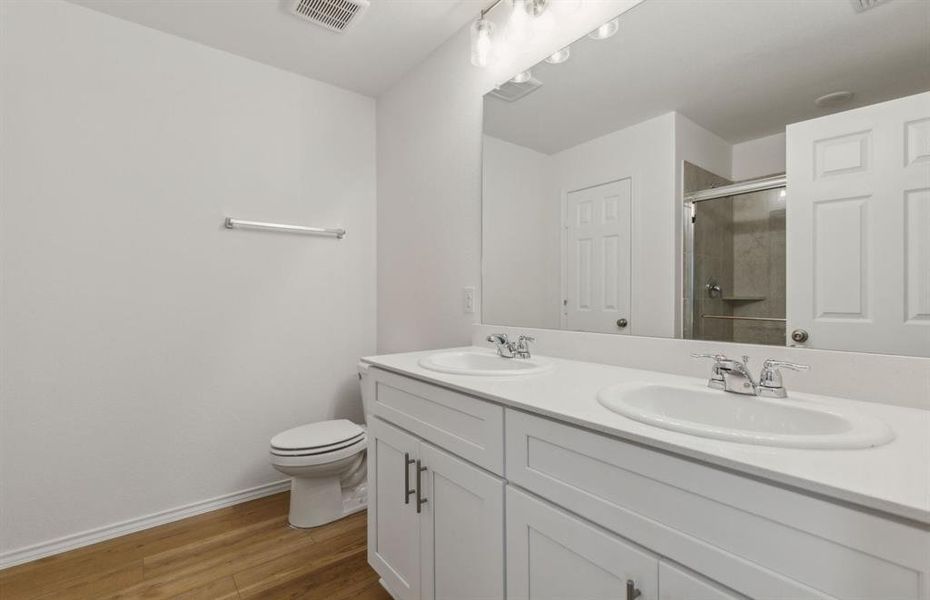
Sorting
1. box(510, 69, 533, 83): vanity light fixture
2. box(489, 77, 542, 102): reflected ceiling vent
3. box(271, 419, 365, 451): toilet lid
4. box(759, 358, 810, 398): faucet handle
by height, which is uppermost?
box(510, 69, 533, 83): vanity light fixture

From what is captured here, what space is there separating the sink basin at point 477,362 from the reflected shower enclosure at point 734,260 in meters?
0.48

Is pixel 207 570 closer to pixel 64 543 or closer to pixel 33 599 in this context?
pixel 33 599

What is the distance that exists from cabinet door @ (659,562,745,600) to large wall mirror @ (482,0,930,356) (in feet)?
2.07

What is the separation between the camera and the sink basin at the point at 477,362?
1363mm

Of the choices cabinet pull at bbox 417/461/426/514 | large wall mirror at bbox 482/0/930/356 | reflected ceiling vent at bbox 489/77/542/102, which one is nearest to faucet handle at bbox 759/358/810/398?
large wall mirror at bbox 482/0/930/356

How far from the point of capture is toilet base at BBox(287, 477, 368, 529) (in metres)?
1.90

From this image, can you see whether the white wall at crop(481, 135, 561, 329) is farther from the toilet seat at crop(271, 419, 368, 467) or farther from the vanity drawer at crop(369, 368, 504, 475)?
the toilet seat at crop(271, 419, 368, 467)

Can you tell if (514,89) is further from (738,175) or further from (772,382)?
(772,382)

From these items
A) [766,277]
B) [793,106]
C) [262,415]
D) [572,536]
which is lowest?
[262,415]

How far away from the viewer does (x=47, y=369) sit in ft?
5.60

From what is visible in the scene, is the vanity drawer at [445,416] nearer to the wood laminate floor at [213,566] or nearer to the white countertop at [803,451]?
the white countertop at [803,451]

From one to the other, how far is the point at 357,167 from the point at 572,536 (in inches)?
92.5

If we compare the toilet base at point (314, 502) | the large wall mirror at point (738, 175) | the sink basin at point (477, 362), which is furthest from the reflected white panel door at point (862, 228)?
the toilet base at point (314, 502)

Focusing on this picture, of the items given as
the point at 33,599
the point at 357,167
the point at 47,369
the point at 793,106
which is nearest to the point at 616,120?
the point at 793,106
